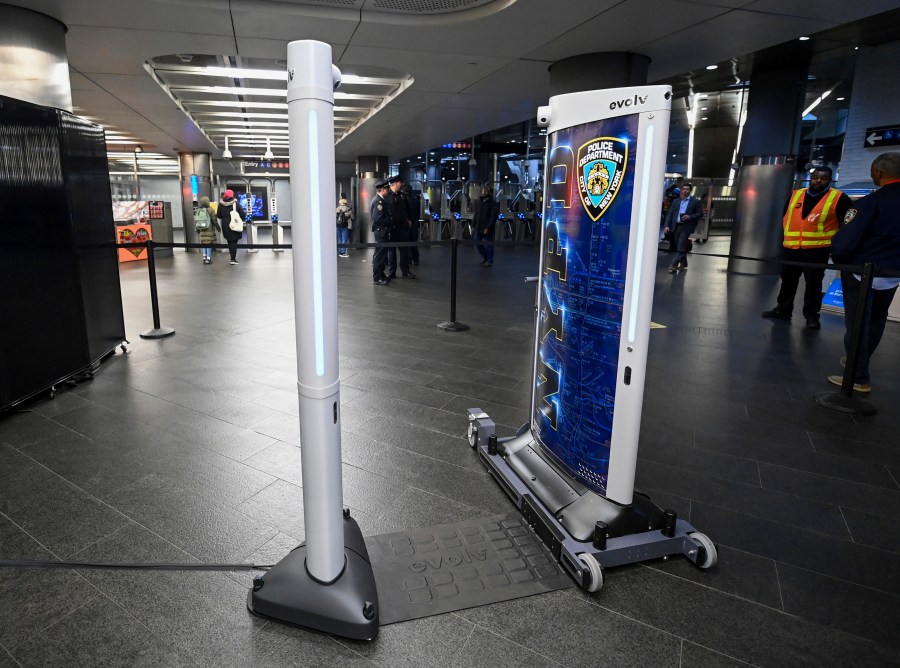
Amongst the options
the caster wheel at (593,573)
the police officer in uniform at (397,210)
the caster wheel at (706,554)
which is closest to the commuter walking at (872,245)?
the caster wheel at (706,554)

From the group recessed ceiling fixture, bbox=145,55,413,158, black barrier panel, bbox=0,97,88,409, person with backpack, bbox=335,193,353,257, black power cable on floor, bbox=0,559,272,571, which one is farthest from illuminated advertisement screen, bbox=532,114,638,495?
person with backpack, bbox=335,193,353,257

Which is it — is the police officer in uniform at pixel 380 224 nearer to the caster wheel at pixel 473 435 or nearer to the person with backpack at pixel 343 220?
the person with backpack at pixel 343 220

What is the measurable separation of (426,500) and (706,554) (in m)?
1.29

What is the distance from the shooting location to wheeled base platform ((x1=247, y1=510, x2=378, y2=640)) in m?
1.83

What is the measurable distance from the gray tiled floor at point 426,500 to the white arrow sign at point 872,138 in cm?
448

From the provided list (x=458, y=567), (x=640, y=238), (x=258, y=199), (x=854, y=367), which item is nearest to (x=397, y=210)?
(x=854, y=367)

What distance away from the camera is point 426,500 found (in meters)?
2.73

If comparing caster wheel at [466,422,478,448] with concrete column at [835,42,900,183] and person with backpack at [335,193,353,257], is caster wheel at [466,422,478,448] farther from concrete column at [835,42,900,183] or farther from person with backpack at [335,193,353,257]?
person with backpack at [335,193,353,257]

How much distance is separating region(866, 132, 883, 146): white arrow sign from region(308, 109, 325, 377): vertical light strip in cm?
989

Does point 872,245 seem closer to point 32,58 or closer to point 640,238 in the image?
point 640,238

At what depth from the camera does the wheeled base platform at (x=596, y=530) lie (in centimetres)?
217

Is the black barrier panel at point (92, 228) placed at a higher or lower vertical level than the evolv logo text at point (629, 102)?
lower

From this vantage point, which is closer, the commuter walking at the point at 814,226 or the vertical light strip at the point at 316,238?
the vertical light strip at the point at 316,238

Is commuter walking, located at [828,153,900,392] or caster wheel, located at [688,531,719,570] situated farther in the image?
commuter walking, located at [828,153,900,392]
